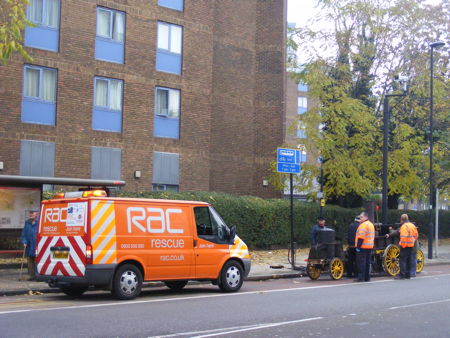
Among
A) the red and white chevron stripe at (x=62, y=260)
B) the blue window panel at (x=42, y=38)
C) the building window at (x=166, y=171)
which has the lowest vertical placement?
the red and white chevron stripe at (x=62, y=260)

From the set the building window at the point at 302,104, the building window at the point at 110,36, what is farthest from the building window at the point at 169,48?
the building window at the point at 302,104

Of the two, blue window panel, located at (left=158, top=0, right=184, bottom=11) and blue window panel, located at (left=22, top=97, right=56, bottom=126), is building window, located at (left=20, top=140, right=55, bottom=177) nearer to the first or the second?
blue window panel, located at (left=22, top=97, right=56, bottom=126)

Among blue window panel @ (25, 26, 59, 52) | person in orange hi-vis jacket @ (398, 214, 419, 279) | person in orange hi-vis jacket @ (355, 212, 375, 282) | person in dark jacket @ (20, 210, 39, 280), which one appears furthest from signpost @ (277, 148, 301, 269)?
blue window panel @ (25, 26, 59, 52)

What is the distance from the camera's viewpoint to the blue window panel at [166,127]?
2895 cm

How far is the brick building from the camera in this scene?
25.2 metres

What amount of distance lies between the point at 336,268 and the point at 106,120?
1289cm

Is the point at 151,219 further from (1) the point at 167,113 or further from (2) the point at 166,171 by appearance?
(1) the point at 167,113

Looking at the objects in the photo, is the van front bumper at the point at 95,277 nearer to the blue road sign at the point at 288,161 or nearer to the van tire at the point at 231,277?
the van tire at the point at 231,277

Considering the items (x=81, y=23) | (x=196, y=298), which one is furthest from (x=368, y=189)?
(x=196, y=298)

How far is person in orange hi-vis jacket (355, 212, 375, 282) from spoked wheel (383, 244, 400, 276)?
1.50 metres

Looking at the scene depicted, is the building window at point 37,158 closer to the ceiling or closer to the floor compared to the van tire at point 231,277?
closer to the ceiling

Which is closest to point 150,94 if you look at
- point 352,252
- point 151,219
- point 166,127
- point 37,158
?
point 166,127

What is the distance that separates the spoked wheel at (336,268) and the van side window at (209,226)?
4.32 meters

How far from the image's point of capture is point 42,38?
83.1ft
